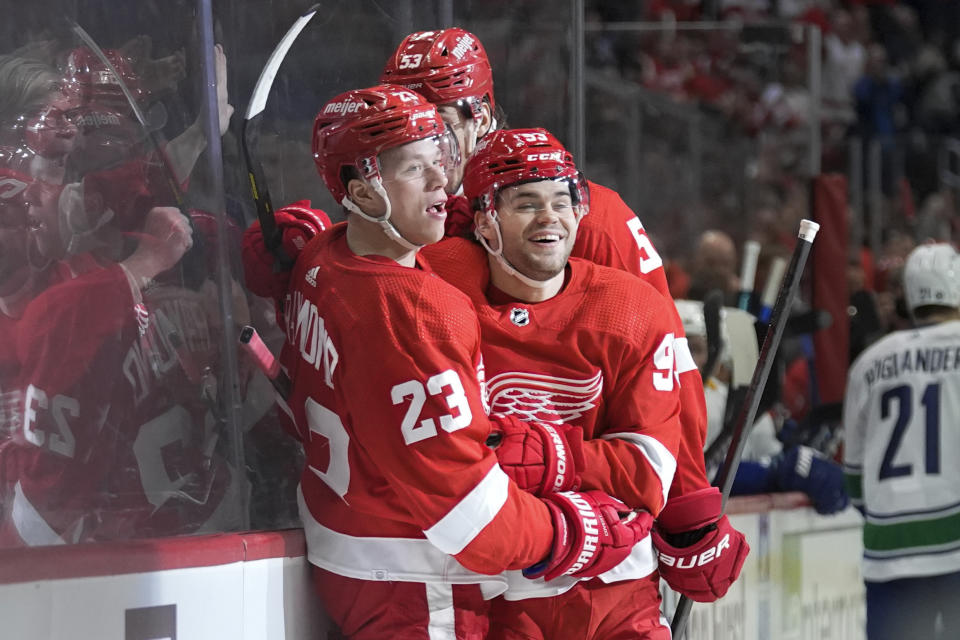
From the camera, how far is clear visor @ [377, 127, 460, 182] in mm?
1893

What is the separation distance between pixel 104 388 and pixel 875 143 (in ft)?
16.8

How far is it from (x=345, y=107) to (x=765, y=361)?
36.4 inches

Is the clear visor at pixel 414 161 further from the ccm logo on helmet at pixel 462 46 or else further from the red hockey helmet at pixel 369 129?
the ccm logo on helmet at pixel 462 46

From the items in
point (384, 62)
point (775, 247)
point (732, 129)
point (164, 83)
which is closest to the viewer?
point (164, 83)

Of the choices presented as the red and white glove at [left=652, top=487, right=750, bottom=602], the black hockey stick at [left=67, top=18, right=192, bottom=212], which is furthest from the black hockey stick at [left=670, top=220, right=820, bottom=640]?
the black hockey stick at [left=67, top=18, right=192, bottom=212]

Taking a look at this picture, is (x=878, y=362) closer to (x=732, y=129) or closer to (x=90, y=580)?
(x=732, y=129)

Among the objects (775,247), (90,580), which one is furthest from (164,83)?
(775,247)

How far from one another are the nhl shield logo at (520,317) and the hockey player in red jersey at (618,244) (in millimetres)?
236

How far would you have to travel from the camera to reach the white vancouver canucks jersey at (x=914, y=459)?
12.5 feet

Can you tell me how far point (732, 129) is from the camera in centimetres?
604

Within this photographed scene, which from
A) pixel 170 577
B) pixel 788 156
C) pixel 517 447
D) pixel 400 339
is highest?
pixel 788 156

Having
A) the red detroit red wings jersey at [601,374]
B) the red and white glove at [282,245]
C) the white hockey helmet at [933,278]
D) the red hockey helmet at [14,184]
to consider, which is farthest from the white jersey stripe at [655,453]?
the white hockey helmet at [933,278]

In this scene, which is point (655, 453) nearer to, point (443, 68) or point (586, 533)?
point (586, 533)

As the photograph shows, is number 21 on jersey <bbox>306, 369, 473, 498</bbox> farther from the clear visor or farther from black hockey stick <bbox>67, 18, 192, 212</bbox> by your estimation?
black hockey stick <bbox>67, 18, 192, 212</bbox>
